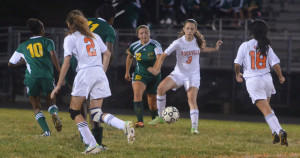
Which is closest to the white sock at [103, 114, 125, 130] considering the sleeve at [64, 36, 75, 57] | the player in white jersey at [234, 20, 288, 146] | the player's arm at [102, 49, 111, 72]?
the player's arm at [102, 49, 111, 72]

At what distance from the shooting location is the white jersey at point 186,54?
34.1 feet

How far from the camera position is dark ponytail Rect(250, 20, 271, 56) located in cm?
902

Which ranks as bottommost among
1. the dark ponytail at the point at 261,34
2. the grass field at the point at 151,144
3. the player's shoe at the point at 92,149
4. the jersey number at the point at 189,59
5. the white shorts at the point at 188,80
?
the grass field at the point at 151,144

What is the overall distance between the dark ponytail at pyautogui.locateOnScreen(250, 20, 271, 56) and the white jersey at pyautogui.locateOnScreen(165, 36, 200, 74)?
1.57 m

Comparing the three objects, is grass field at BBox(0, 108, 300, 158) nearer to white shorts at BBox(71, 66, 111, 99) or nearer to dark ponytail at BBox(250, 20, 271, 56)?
white shorts at BBox(71, 66, 111, 99)

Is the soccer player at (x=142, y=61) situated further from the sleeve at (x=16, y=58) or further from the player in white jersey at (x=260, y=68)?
the sleeve at (x=16, y=58)

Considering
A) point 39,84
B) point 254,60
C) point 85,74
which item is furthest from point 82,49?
point 254,60

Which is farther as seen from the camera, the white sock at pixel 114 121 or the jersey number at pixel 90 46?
the jersey number at pixel 90 46

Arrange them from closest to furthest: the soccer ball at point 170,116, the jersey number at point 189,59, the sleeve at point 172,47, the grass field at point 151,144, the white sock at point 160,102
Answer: the grass field at point 151,144, the sleeve at point 172,47, the soccer ball at point 170,116, the jersey number at point 189,59, the white sock at point 160,102

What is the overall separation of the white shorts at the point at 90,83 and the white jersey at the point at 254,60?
279 cm

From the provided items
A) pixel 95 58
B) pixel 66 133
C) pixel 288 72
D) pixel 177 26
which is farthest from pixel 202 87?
pixel 95 58

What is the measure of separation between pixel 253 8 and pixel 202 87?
6.35 metres

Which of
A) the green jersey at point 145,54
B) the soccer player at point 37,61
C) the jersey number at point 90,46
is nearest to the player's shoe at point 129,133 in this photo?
the jersey number at point 90,46

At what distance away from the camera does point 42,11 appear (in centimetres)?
2455
